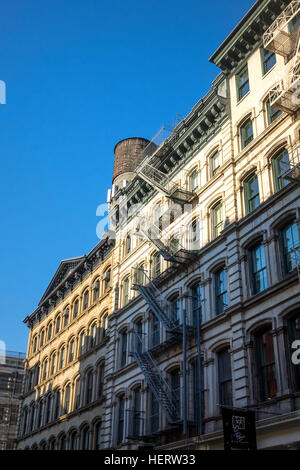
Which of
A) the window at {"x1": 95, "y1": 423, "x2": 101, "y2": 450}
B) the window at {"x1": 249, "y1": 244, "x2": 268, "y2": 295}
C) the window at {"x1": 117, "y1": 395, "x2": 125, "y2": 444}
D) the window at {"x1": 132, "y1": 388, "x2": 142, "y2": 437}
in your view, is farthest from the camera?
the window at {"x1": 95, "y1": 423, "x2": 101, "y2": 450}

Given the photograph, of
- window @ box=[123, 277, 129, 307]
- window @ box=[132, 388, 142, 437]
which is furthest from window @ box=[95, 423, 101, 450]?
window @ box=[123, 277, 129, 307]

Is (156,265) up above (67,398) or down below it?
above

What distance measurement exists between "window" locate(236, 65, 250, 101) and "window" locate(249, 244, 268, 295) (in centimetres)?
858

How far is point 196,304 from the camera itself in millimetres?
27797

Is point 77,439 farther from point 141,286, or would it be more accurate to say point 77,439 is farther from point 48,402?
point 141,286

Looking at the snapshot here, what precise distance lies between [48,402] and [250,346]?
28.0m

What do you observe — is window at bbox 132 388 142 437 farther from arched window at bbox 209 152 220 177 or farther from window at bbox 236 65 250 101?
window at bbox 236 65 250 101

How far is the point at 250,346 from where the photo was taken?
2270 cm

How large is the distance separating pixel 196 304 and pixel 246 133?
8.54 meters

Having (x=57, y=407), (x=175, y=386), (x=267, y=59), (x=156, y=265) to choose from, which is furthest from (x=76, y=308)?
(x=267, y=59)

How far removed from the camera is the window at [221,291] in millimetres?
25797

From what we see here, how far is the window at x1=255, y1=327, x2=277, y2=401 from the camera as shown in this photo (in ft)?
70.3

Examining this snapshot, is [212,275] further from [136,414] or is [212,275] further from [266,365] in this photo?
[136,414]

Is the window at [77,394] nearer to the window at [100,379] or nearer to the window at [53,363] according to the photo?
the window at [100,379]
